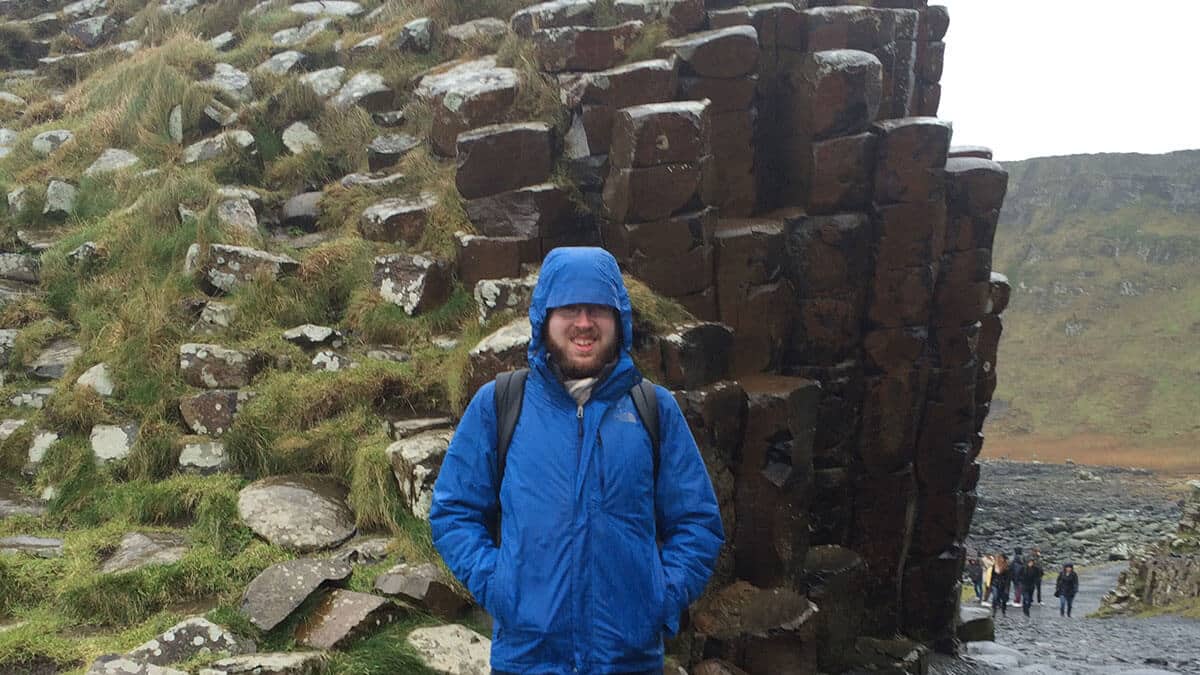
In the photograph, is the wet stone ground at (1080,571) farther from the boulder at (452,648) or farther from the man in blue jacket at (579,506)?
the man in blue jacket at (579,506)

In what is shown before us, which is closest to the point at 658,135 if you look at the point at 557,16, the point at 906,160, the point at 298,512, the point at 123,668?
the point at 557,16

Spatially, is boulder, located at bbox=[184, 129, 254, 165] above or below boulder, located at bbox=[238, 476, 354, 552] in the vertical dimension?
above

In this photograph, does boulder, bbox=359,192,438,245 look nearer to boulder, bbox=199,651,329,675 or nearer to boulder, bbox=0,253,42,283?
boulder, bbox=0,253,42,283

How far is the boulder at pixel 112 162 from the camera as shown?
13.3 metres

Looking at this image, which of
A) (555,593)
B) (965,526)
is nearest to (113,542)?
(555,593)

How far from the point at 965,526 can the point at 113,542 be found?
1508 cm

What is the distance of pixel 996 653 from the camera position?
18125 millimetres

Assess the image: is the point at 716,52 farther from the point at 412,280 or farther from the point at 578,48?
the point at 412,280

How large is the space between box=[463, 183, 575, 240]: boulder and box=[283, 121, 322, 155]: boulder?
3.72 metres

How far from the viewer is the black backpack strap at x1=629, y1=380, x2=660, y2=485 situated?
3.95 meters

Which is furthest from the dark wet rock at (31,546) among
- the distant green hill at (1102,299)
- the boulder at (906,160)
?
the distant green hill at (1102,299)

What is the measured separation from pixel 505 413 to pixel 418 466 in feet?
13.5

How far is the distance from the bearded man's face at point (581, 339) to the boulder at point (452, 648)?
2916mm

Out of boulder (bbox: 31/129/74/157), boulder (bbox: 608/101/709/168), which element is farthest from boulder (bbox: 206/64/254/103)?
boulder (bbox: 608/101/709/168)
